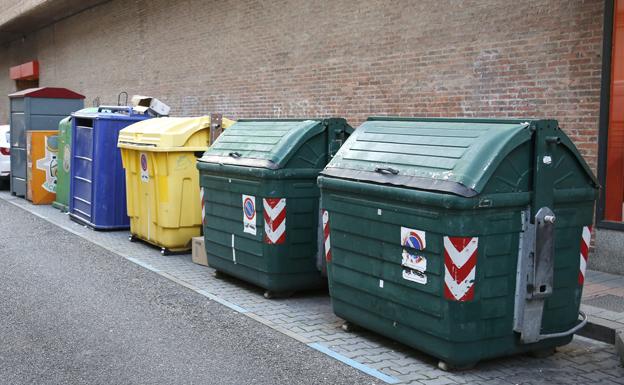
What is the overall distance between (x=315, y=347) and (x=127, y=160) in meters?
5.43

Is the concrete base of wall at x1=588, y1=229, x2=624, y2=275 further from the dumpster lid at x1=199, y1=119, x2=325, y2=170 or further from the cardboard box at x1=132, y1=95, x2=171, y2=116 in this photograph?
the cardboard box at x1=132, y1=95, x2=171, y2=116

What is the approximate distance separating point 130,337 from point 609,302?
13.7 feet

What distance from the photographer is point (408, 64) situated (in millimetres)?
10719

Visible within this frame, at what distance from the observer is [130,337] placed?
19.1ft

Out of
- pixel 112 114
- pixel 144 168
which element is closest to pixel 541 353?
pixel 144 168

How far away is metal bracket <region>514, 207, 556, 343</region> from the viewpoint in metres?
4.88

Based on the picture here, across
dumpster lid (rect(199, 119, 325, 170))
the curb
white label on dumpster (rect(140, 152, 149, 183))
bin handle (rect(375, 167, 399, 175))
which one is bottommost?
the curb

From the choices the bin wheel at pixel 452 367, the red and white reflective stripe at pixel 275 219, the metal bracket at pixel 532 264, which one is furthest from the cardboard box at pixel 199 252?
the metal bracket at pixel 532 264

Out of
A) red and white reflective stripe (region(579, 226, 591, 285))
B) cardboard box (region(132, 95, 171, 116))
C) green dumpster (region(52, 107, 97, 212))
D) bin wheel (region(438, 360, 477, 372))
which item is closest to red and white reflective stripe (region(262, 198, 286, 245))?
bin wheel (region(438, 360, 477, 372))

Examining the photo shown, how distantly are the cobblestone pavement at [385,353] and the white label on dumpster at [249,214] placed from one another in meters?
0.69

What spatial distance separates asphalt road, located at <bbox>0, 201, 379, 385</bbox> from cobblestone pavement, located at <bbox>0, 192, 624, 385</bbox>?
17 cm

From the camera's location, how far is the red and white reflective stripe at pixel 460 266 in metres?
4.67

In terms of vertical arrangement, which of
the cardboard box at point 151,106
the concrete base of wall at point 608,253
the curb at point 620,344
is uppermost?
the cardboard box at point 151,106

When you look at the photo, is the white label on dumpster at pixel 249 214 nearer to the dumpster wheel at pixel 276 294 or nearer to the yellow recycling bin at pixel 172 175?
the dumpster wheel at pixel 276 294
